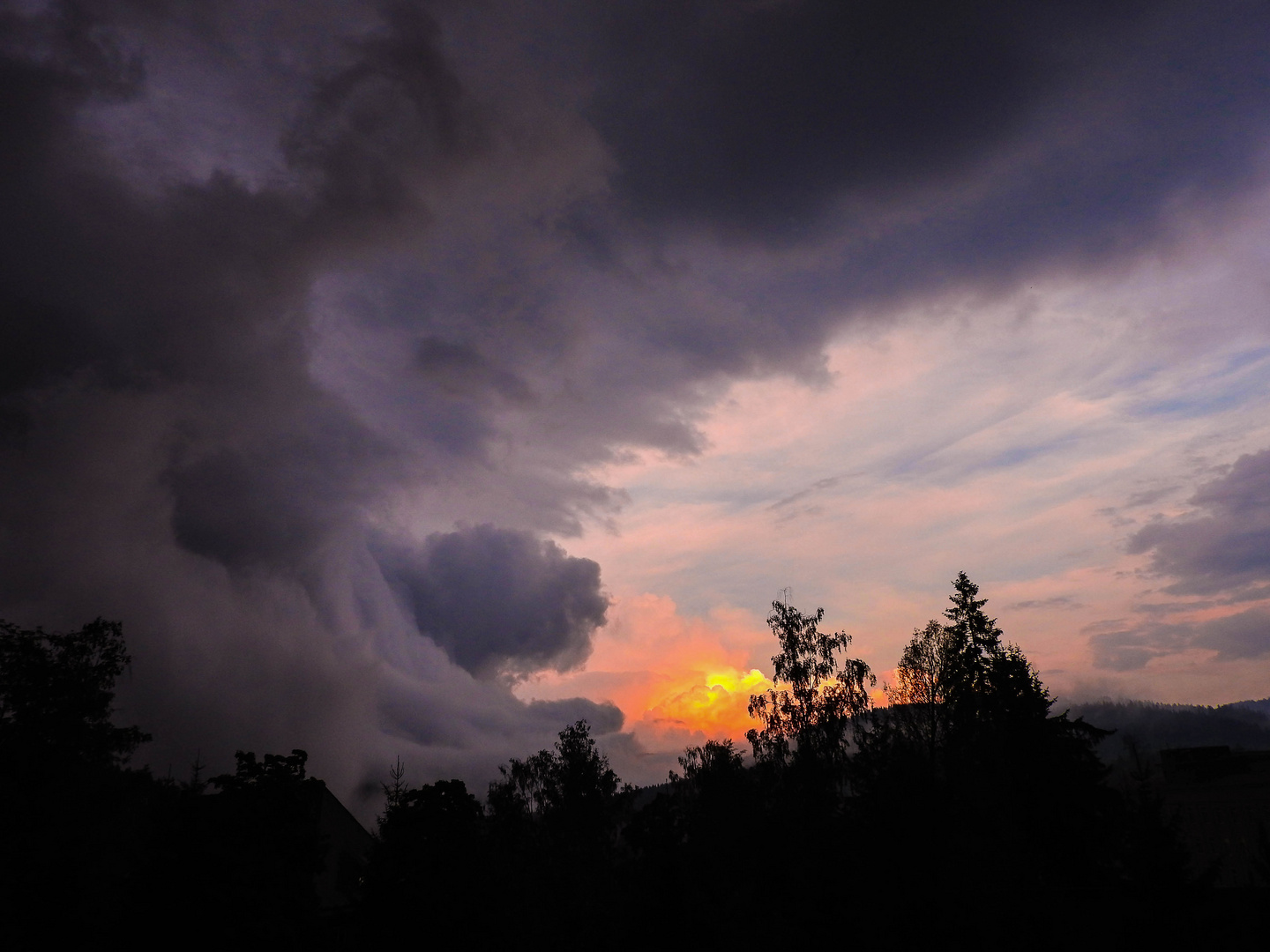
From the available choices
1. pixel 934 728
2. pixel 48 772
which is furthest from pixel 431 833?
pixel 934 728

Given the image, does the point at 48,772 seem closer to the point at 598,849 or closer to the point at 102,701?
the point at 102,701

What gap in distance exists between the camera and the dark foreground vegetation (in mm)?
25641

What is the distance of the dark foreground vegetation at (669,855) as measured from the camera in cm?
2564

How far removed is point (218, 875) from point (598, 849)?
2725 inches

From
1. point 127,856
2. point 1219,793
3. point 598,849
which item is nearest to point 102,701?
point 127,856

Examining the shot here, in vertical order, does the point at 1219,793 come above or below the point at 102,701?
below

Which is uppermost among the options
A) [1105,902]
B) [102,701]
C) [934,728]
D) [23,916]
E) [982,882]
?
[102,701]

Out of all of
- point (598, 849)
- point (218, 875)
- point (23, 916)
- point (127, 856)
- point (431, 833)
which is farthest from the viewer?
point (598, 849)

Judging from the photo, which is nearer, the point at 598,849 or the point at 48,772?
the point at 48,772

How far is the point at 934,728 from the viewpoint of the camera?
59250mm

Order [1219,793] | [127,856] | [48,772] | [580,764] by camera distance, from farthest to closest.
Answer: [580,764] → [1219,793] → [127,856] → [48,772]

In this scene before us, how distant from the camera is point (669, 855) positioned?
29516 mm

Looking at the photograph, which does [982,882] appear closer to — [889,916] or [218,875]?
[889,916]

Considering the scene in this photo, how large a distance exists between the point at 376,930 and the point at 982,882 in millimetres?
19733
